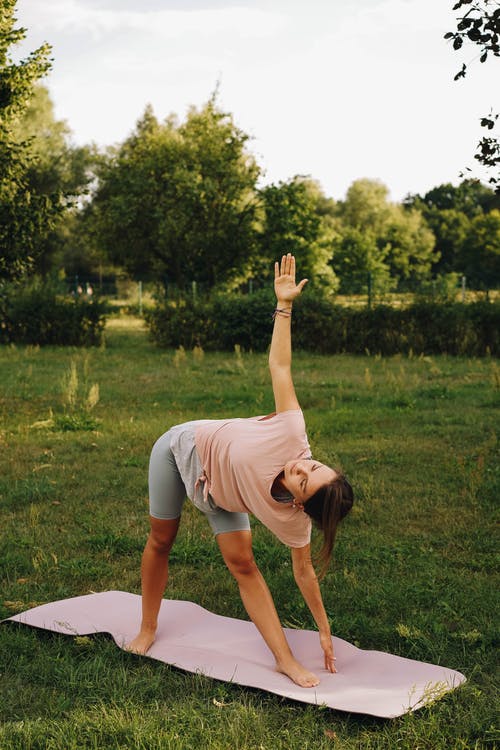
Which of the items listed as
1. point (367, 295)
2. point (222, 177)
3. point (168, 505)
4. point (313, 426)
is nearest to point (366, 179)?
point (222, 177)

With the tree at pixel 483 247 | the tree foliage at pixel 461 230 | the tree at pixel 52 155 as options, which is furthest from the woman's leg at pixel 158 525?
the tree at pixel 483 247

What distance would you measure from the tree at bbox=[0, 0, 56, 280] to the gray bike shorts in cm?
689

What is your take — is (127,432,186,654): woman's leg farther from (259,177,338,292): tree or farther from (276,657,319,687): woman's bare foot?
(259,177,338,292): tree

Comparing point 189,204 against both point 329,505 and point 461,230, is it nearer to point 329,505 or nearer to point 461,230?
point 329,505

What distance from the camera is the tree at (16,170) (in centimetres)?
982

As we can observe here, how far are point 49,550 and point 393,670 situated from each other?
2.79m

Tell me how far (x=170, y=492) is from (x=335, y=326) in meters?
14.3

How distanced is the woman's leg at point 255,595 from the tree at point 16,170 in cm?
732

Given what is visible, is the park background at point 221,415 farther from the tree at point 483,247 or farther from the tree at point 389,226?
the tree at point 389,226

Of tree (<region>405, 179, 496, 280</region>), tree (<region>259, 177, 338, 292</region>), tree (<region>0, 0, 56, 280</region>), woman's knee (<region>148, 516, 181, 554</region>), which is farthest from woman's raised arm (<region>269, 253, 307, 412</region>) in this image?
tree (<region>405, 179, 496, 280</region>)

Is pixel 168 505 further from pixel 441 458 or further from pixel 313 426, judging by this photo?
pixel 313 426

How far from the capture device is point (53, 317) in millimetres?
19984

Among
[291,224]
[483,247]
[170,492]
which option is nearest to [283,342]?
[170,492]

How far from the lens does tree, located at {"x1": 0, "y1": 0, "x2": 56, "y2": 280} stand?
982 cm
